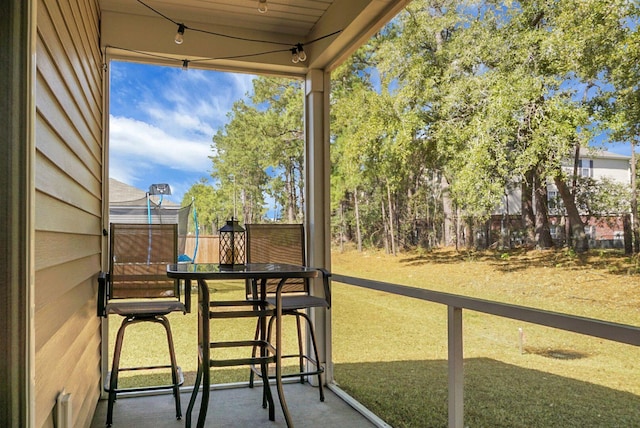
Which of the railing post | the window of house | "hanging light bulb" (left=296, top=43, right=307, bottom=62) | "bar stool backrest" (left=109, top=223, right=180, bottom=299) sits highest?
"hanging light bulb" (left=296, top=43, right=307, bottom=62)

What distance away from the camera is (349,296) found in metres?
3.69

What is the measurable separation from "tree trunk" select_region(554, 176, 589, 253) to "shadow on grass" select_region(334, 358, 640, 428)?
0.73 meters

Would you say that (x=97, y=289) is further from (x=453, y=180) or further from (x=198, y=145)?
(x=453, y=180)

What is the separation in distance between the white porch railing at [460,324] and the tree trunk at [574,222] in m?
0.95

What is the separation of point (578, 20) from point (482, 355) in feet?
6.62

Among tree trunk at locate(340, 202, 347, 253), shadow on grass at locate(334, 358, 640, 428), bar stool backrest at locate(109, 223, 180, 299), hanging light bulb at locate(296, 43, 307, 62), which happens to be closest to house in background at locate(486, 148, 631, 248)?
shadow on grass at locate(334, 358, 640, 428)

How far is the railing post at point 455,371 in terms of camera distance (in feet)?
6.96

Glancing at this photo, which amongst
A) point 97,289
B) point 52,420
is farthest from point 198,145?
point 52,420

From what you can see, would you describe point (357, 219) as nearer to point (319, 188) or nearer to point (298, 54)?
point (319, 188)

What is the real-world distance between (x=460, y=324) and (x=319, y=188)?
1.93m

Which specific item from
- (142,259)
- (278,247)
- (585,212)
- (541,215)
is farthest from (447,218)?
(142,259)

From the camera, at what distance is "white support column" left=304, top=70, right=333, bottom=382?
380cm

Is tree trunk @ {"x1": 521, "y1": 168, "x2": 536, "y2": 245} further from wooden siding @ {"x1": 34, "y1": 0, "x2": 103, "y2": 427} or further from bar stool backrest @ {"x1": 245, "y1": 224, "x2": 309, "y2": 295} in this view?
wooden siding @ {"x1": 34, "y1": 0, "x2": 103, "y2": 427}

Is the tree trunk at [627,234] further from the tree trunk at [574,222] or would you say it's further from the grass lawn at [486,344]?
the tree trunk at [574,222]
